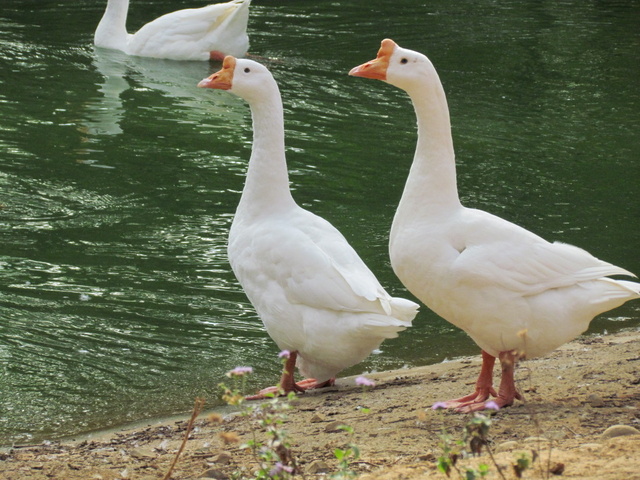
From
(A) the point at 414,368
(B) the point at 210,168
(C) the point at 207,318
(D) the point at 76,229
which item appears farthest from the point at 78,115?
(A) the point at 414,368

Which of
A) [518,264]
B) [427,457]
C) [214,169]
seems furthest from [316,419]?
[214,169]

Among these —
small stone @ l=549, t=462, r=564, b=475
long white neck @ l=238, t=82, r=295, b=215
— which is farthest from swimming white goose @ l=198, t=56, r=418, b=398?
small stone @ l=549, t=462, r=564, b=475

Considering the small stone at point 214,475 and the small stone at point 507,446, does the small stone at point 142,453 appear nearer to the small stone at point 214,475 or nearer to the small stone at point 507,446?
the small stone at point 214,475

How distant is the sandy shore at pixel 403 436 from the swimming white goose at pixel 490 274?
0.34 metres

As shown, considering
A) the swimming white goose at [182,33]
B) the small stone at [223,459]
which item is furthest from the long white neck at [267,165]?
the swimming white goose at [182,33]

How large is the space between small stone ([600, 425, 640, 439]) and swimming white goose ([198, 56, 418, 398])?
1394 millimetres

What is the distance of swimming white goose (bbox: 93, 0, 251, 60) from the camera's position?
15.8 metres

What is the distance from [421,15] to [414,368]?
12824 mm

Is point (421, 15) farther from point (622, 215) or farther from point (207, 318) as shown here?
point (207, 318)

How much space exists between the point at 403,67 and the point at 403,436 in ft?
6.38

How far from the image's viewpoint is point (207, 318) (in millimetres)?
7559

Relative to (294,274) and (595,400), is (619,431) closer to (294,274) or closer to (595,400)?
(595,400)

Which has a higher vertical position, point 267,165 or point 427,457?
point 267,165

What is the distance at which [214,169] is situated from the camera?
10898mm
